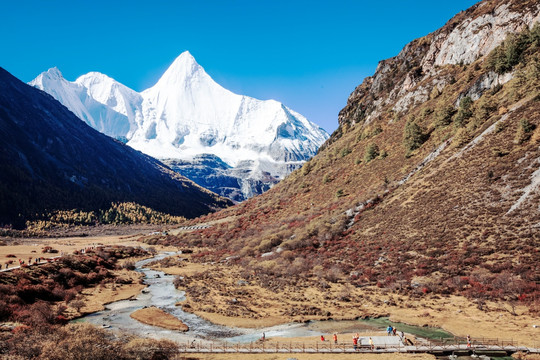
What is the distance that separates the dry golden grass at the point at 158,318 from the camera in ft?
115

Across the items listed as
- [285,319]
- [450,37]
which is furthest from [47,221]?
[450,37]

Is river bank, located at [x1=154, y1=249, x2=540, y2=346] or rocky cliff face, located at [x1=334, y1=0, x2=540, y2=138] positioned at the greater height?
rocky cliff face, located at [x1=334, y1=0, x2=540, y2=138]

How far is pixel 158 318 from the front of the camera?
37.1 meters

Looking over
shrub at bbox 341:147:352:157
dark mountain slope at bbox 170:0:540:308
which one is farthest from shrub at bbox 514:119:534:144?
shrub at bbox 341:147:352:157

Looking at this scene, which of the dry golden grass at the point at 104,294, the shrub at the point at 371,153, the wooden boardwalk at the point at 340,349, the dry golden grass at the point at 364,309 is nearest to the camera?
the wooden boardwalk at the point at 340,349

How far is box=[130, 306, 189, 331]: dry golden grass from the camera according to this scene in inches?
1377

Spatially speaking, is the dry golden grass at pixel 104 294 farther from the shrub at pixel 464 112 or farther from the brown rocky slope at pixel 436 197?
the shrub at pixel 464 112

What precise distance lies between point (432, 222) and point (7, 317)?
187ft

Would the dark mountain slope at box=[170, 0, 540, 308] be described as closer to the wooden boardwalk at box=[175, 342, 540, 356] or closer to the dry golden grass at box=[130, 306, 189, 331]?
the wooden boardwalk at box=[175, 342, 540, 356]

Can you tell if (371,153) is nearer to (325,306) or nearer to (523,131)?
(523,131)

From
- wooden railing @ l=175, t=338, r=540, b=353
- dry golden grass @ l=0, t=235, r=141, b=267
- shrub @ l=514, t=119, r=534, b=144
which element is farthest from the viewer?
dry golden grass @ l=0, t=235, r=141, b=267

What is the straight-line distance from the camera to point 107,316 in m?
37.7

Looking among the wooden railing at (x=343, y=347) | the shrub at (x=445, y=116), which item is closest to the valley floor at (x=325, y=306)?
the wooden railing at (x=343, y=347)

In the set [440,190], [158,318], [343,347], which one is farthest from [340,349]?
[440,190]
